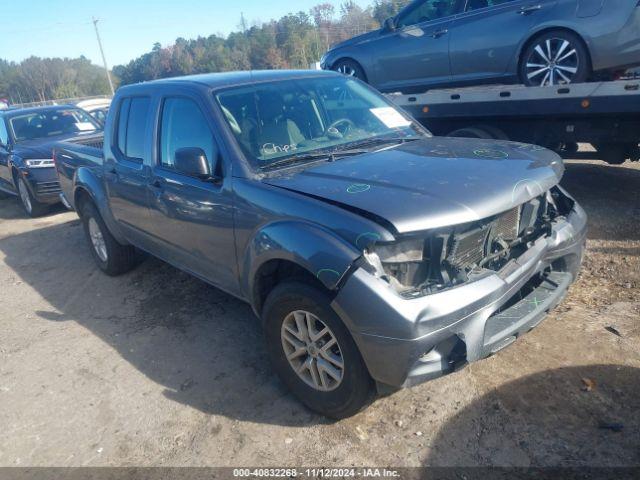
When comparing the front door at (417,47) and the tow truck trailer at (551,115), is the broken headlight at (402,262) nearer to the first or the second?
the tow truck trailer at (551,115)

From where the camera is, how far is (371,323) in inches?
94.0

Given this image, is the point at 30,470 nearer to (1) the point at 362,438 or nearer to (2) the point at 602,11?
(1) the point at 362,438

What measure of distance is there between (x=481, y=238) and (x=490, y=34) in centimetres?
427

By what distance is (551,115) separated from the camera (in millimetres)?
5320

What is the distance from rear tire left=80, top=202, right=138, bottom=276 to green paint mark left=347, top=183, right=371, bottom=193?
338cm

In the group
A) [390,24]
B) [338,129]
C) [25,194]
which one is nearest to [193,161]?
[338,129]

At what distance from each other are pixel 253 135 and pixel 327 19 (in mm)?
48057

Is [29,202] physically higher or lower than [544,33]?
lower

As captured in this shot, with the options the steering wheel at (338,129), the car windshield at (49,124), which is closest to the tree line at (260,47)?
the car windshield at (49,124)

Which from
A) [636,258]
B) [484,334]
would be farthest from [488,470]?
[636,258]

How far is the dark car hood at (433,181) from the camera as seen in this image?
2467mm

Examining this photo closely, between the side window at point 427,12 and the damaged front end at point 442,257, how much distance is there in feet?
15.2

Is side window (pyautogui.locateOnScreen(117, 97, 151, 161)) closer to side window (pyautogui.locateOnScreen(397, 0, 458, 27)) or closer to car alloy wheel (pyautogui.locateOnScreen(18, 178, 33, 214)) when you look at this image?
side window (pyautogui.locateOnScreen(397, 0, 458, 27))

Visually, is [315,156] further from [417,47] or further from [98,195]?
[417,47]
